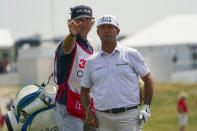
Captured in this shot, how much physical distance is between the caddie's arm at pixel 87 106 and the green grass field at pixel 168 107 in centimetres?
1386

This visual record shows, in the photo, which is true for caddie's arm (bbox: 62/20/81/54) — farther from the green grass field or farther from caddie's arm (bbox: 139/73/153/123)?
the green grass field

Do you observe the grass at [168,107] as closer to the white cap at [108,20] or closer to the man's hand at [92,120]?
the man's hand at [92,120]

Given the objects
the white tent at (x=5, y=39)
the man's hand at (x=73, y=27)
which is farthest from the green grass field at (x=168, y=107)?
the white tent at (x=5, y=39)

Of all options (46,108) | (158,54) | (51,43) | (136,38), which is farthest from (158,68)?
(46,108)

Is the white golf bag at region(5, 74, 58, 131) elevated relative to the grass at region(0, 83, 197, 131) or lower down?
elevated

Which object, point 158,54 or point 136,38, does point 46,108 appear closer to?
point 158,54

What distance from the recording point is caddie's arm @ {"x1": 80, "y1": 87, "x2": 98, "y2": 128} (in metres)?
4.86

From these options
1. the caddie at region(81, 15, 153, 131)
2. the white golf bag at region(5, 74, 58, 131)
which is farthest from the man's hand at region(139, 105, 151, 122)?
the white golf bag at region(5, 74, 58, 131)

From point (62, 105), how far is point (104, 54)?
0.92m

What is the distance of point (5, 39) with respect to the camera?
50.0 meters

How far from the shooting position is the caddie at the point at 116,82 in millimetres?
4688

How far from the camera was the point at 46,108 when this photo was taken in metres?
5.67

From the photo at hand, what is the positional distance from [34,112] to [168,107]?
68.2 feet

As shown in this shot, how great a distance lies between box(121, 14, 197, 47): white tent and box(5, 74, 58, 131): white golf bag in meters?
28.6
